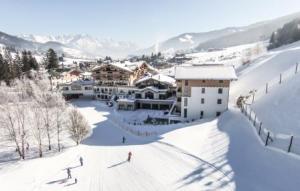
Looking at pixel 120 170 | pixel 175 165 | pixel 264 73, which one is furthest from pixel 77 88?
pixel 264 73

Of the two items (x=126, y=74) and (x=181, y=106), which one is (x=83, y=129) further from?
(x=126, y=74)

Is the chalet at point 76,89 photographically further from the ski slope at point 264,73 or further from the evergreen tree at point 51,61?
the ski slope at point 264,73

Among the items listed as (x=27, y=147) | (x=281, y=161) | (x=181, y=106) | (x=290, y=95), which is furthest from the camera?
(x=181, y=106)

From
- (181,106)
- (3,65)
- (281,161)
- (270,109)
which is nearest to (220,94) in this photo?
(181,106)

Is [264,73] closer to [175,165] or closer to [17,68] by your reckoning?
[175,165]

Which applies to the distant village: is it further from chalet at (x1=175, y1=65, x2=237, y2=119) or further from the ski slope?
the ski slope

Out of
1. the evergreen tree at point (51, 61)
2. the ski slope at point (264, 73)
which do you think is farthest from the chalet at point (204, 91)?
the evergreen tree at point (51, 61)

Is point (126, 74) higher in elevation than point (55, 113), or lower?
higher
